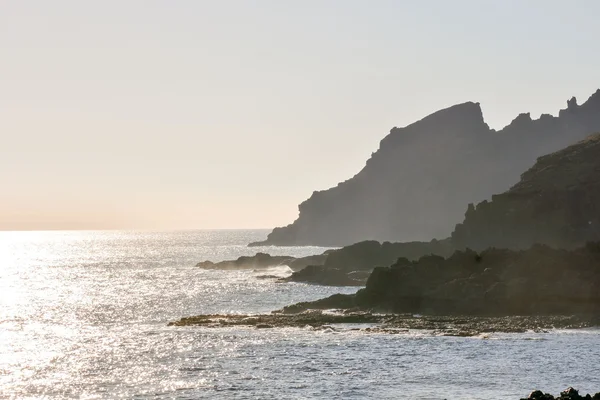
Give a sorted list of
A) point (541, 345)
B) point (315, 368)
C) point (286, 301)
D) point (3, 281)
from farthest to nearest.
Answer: point (3, 281) → point (286, 301) → point (541, 345) → point (315, 368)

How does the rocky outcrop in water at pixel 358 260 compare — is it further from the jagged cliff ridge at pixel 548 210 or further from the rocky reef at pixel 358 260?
the jagged cliff ridge at pixel 548 210

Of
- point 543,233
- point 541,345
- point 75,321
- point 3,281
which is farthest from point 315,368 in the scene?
point 3,281

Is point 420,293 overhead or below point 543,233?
below

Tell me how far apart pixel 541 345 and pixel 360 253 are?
279 ft

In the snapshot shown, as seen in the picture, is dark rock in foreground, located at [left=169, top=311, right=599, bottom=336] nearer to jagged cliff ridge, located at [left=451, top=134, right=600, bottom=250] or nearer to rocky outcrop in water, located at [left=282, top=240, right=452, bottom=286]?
jagged cliff ridge, located at [left=451, top=134, right=600, bottom=250]

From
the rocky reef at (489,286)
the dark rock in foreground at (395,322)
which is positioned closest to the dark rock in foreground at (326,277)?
the rocky reef at (489,286)

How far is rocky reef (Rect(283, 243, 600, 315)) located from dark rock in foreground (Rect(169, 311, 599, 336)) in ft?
10.9

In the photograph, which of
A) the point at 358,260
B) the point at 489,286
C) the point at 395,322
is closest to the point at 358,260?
the point at 358,260

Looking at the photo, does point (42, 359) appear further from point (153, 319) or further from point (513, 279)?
point (513, 279)

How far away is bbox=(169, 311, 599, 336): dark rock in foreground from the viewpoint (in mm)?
69062

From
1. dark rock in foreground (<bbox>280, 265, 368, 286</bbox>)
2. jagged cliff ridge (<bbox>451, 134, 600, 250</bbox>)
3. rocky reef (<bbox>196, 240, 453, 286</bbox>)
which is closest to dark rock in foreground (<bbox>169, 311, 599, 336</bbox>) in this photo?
jagged cliff ridge (<bbox>451, 134, 600, 250</bbox>)

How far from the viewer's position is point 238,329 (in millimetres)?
74500

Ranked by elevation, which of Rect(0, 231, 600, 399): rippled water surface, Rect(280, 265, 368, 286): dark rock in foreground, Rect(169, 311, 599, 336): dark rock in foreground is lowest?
Rect(0, 231, 600, 399): rippled water surface

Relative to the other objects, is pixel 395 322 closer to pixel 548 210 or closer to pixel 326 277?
pixel 548 210
